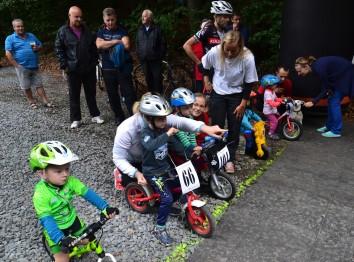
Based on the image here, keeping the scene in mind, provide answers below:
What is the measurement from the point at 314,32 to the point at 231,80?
305 cm

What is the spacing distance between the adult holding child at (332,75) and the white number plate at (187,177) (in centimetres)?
329

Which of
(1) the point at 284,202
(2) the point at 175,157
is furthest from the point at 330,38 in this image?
(2) the point at 175,157

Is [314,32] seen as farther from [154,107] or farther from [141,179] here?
[141,179]

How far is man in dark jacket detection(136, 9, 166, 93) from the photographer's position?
7.28 metres

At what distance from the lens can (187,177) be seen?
12.7 ft

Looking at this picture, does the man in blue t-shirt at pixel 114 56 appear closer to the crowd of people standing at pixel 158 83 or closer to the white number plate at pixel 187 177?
the crowd of people standing at pixel 158 83

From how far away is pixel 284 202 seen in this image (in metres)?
4.66

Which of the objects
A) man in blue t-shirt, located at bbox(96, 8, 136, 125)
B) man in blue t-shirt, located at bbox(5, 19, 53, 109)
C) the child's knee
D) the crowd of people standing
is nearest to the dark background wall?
the crowd of people standing

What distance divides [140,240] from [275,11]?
770 centimetres

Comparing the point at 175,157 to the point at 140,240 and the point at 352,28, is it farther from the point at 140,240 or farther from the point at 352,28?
the point at 352,28

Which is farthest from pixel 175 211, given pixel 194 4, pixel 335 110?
pixel 194 4

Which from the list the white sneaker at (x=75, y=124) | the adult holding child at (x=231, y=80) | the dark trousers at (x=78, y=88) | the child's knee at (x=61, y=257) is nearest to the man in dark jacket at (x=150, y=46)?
Result: the dark trousers at (x=78, y=88)

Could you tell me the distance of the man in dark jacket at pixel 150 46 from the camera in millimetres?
7281

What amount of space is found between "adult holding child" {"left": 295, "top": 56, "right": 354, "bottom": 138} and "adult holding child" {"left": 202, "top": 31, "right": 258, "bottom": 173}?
1.95 m
